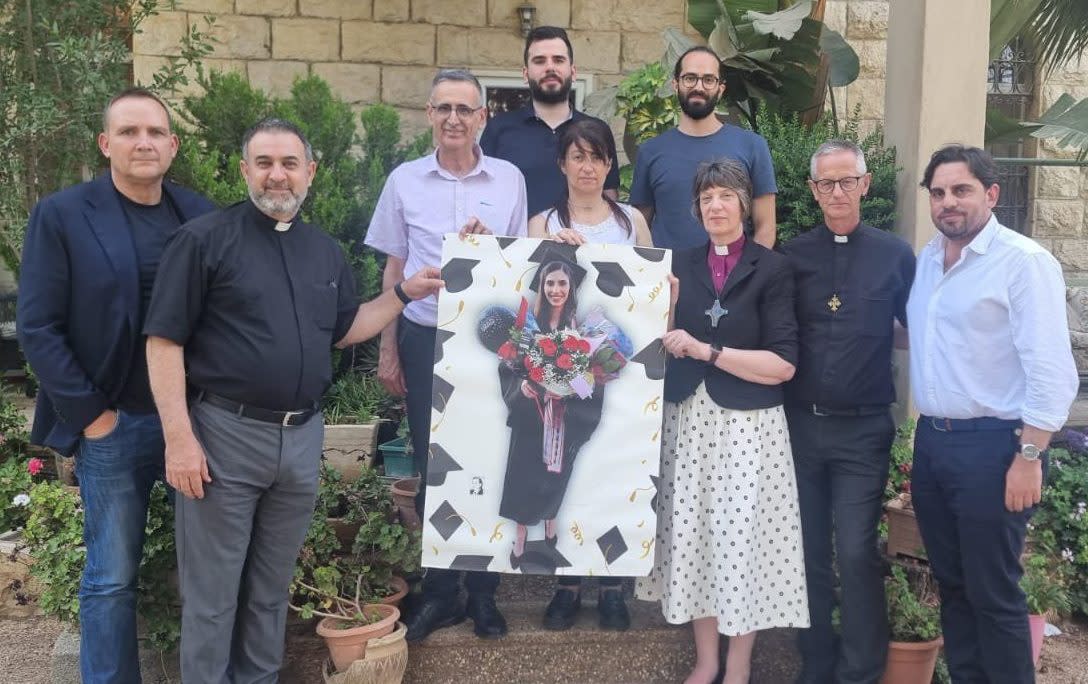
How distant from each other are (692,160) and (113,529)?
254 cm

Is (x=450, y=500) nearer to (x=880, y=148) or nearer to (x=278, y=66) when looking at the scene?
(x=880, y=148)

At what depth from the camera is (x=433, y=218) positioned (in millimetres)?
3539

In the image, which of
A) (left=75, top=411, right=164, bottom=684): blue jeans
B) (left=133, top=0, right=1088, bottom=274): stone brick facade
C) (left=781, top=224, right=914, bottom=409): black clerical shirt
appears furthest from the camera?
(left=133, top=0, right=1088, bottom=274): stone brick facade

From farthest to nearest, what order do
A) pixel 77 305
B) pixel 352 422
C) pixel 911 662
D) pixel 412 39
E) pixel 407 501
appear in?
pixel 412 39
pixel 352 422
pixel 407 501
pixel 911 662
pixel 77 305

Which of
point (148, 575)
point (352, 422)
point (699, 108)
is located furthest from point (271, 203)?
point (352, 422)

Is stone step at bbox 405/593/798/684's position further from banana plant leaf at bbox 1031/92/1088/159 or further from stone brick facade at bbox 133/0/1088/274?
stone brick facade at bbox 133/0/1088/274

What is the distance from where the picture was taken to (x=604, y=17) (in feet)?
25.5

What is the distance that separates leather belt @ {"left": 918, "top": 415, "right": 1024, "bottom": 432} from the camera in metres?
2.88

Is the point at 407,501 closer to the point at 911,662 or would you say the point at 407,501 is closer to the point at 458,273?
the point at 458,273

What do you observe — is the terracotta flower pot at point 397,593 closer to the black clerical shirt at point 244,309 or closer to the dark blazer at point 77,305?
the black clerical shirt at point 244,309

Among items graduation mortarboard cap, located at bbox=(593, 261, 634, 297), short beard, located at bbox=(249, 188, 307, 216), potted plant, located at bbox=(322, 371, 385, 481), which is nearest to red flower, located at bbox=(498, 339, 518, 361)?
graduation mortarboard cap, located at bbox=(593, 261, 634, 297)

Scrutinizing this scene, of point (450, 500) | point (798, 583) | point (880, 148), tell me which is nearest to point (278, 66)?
point (880, 148)

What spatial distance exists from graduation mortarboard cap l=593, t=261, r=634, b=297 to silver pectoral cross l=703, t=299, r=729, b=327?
0.30 meters

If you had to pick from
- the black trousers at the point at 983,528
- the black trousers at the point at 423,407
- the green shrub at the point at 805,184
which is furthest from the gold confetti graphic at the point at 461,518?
the green shrub at the point at 805,184
